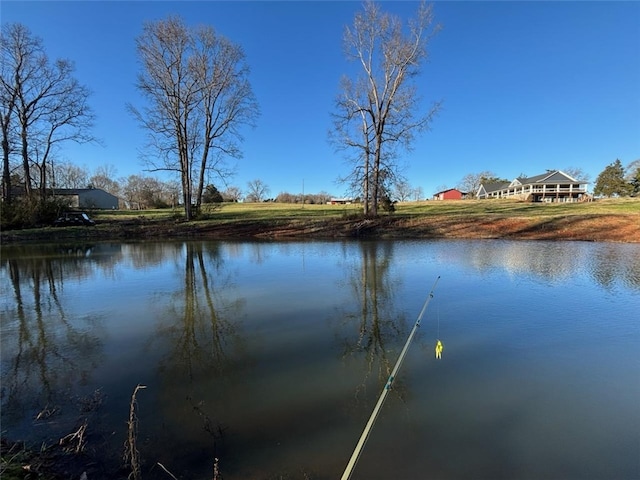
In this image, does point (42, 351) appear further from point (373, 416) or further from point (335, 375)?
→ point (373, 416)

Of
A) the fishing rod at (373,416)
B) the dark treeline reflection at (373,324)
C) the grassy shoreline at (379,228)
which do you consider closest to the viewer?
the fishing rod at (373,416)

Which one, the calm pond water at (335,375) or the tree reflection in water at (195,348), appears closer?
the calm pond water at (335,375)

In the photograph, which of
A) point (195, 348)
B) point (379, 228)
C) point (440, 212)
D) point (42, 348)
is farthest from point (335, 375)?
point (440, 212)

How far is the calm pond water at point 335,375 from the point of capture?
8.27 feet

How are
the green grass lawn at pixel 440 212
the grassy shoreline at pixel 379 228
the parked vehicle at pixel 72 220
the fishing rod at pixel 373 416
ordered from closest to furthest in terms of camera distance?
1. the fishing rod at pixel 373 416
2. the grassy shoreline at pixel 379 228
3. the parked vehicle at pixel 72 220
4. the green grass lawn at pixel 440 212

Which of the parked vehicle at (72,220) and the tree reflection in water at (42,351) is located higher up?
the parked vehicle at (72,220)

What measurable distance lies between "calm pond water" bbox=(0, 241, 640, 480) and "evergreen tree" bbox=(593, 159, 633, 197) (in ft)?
184

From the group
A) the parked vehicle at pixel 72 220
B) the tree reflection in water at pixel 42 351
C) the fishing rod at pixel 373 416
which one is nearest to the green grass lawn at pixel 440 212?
the parked vehicle at pixel 72 220

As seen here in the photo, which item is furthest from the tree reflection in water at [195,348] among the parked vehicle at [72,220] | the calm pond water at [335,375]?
the parked vehicle at [72,220]

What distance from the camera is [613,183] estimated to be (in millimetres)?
51094

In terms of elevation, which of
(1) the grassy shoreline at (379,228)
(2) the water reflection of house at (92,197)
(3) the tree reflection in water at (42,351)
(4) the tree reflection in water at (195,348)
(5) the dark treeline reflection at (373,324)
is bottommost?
(5) the dark treeline reflection at (373,324)

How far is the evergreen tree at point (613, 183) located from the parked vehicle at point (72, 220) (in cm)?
6517

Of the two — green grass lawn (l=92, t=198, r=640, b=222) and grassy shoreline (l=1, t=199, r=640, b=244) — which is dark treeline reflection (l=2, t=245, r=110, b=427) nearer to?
grassy shoreline (l=1, t=199, r=640, b=244)

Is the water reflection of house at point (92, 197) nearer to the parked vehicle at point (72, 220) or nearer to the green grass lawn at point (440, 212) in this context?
the green grass lawn at point (440, 212)
